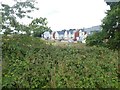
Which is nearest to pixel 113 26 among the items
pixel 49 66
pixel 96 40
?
pixel 96 40

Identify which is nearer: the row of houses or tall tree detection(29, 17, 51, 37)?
tall tree detection(29, 17, 51, 37)

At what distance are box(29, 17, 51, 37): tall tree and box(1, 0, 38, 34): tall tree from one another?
0.34 meters

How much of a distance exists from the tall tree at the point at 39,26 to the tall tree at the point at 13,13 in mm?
340

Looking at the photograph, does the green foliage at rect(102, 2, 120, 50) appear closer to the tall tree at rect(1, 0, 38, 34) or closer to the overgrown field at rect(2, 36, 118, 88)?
the overgrown field at rect(2, 36, 118, 88)

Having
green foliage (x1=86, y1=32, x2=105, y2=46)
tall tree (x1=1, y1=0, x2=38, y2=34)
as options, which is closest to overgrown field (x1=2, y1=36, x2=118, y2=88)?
tall tree (x1=1, y1=0, x2=38, y2=34)

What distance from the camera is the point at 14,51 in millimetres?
5363

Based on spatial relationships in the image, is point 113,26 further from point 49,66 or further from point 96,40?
point 49,66

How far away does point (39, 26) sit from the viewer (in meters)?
6.54

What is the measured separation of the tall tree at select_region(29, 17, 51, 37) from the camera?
20.9 feet

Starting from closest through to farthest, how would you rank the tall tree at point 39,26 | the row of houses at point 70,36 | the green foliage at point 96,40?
the tall tree at point 39,26, the row of houses at point 70,36, the green foliage at point 96,40

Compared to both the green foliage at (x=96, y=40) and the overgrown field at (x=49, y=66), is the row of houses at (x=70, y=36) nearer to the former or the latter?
the green foliage at (x=96, y=40)

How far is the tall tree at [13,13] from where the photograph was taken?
586cm

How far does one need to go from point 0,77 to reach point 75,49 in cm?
235

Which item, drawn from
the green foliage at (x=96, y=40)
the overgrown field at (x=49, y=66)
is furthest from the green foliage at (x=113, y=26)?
the overgrown field at (x=49, y=66)
